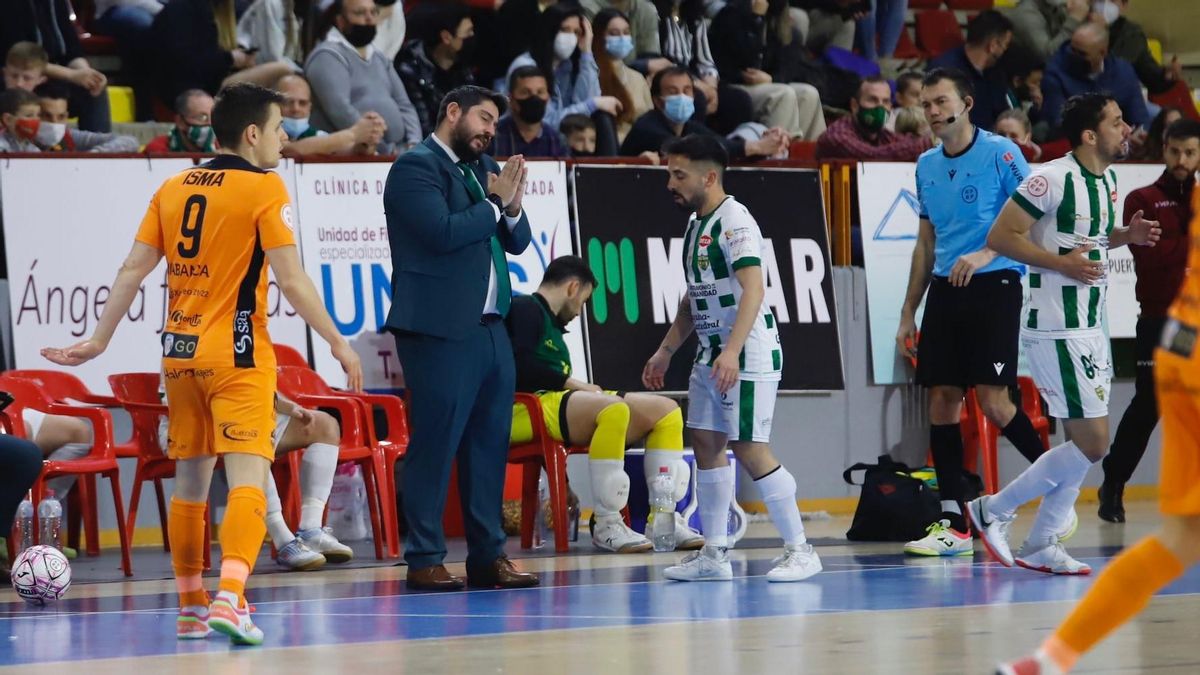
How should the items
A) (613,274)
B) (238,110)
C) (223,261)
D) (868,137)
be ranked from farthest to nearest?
(868,137) → (613,274) → (238,110) → (223,261)

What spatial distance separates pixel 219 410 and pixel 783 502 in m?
2.89

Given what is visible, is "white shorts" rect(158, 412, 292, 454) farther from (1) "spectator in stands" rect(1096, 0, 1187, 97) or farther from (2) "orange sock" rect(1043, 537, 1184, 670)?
(1) "spectator in stands" rect(1096, 0, 1187, 97)

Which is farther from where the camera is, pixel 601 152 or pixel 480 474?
pixel 601 152

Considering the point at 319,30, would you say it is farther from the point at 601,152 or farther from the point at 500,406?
the point at 500,406

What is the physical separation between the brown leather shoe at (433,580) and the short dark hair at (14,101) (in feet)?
14.3

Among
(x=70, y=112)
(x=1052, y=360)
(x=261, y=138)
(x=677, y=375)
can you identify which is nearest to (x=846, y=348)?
(x=677, y=375)

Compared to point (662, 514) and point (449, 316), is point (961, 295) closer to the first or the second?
point (662, 514)

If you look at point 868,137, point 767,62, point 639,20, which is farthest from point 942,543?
point 767,62

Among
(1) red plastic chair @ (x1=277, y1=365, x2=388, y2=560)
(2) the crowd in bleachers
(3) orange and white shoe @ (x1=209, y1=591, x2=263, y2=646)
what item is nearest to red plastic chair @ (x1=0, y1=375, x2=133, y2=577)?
(1) red plastic chair @ (x1=277, y1=365, x2=388, y2=560)

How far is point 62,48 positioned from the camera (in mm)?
12430

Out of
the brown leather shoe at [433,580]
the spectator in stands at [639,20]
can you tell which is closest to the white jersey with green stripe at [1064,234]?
the brown leather shoe at [433,580]

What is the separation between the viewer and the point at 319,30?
42.0 feet

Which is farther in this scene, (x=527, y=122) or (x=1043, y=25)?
(x=1043, y=25)

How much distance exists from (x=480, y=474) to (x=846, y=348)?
16.4ft
